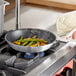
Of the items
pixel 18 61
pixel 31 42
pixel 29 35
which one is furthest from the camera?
pixel 29 35

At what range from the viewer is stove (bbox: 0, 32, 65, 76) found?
3.67ft

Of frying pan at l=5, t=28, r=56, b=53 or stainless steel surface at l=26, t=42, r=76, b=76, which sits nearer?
stainless steel surface at l=26, t=42, r=76, b=76

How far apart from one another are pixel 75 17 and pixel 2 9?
1057 mm

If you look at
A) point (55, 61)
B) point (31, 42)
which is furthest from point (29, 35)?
point (55, 61)

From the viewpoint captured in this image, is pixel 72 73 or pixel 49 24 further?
pixel 49 24

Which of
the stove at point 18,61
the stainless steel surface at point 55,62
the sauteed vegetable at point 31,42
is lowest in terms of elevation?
the stainless steel surface at point 55,62

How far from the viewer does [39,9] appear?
430 cm

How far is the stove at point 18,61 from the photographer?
3.67ft

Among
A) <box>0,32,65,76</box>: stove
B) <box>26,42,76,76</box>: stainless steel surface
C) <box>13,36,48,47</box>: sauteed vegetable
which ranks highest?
<box>13,36,48,47</box>: sauteed vegetable

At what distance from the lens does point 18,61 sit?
3.81 feet

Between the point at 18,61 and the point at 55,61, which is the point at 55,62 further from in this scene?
the point at 18,61

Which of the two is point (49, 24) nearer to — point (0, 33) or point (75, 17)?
point (75, 17)

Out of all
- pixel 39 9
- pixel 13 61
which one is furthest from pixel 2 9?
pixel 39 9

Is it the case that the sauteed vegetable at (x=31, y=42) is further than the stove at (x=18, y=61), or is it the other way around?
the sauteed vegetable at (x=31, y=42)
